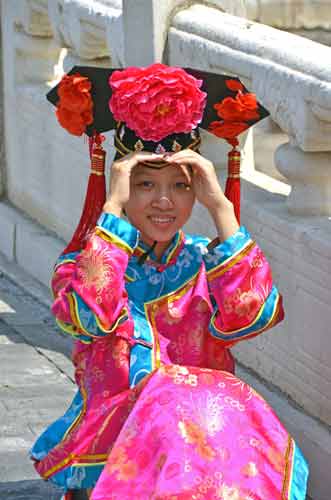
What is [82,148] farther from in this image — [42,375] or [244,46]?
[244,46]

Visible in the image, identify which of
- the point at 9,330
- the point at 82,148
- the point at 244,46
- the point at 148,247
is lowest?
the point at 9,330

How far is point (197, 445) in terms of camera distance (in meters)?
4.20

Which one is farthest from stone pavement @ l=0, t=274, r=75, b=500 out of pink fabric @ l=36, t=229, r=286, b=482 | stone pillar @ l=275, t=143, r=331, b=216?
stone pillar @ l=275, t=143, r=331, b=216

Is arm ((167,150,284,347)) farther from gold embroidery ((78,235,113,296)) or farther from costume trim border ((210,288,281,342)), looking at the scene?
gold embroidery ((78,235,113,296))

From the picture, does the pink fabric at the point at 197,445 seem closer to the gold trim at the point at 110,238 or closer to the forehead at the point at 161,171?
the gold trim at the point at 110,238

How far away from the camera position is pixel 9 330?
6914 mm

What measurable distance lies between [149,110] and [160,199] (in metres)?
0.29

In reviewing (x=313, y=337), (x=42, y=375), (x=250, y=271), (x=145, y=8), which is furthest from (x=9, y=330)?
(x=250, y=271)

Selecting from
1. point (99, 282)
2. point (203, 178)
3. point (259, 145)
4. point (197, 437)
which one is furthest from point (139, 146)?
point (259, 145)

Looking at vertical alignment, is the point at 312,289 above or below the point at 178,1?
below

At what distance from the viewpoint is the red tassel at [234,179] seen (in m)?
4.69

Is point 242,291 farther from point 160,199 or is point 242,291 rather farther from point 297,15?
point 297,15

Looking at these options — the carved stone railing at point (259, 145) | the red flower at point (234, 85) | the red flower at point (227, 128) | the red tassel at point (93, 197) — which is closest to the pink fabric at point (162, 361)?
the red tassel at point (93, 197)

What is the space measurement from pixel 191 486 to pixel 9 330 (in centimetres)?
289
